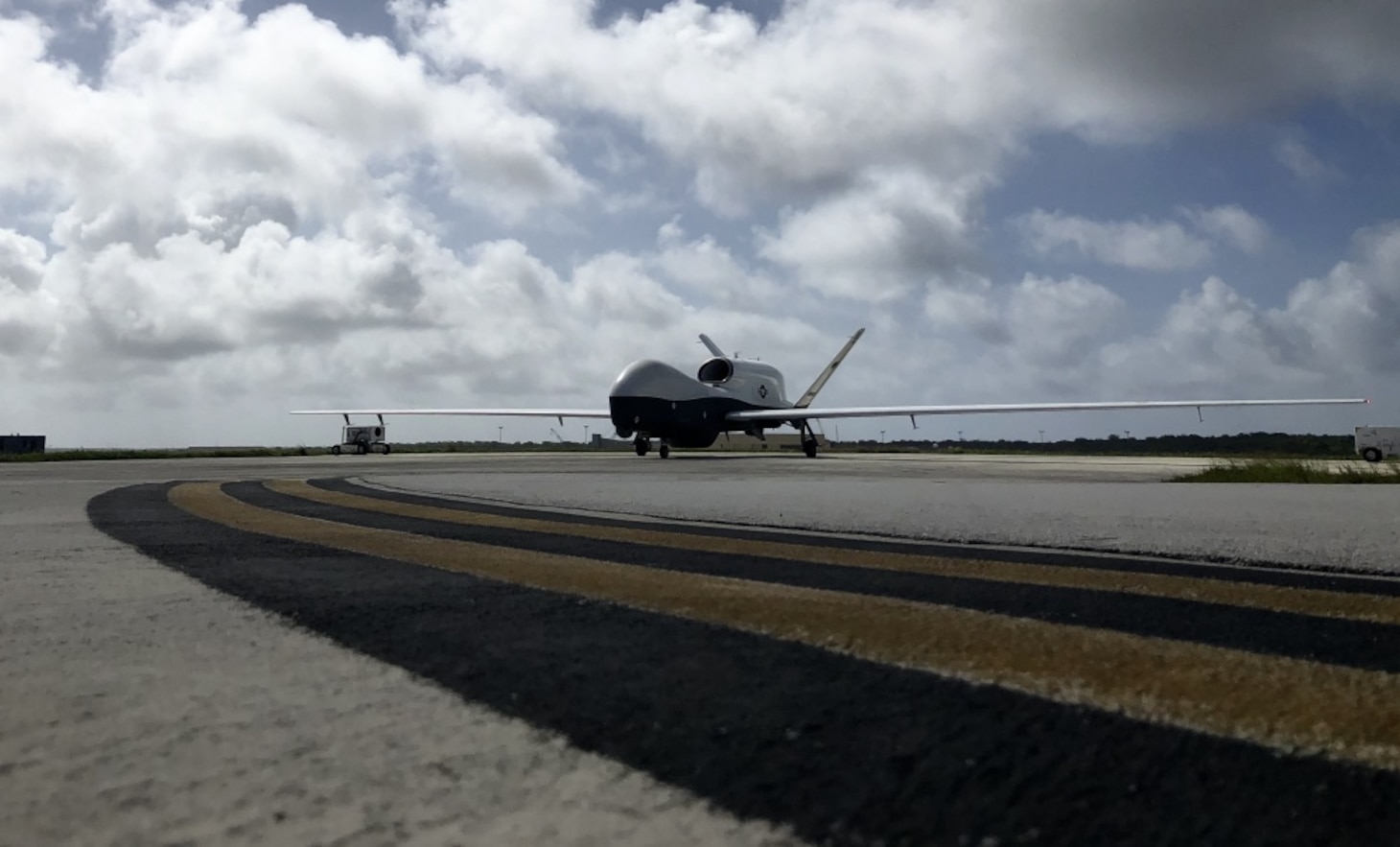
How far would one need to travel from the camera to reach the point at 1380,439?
3697cm

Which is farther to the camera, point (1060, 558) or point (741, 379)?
point (741, 379)

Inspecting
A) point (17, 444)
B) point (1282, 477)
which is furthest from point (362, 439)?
point (1282, 477)

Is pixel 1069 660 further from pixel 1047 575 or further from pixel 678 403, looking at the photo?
pixel 678 403

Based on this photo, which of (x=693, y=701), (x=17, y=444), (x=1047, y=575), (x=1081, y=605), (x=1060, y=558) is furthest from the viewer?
(x=17, y=444)

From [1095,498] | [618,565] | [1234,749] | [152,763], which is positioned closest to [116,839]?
[152,763]

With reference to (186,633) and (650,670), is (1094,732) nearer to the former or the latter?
(650,670)

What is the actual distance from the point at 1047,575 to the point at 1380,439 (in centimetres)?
4033

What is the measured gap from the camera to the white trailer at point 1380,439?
3688 cm

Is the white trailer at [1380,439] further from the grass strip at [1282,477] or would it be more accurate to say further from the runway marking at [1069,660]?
the runway marking at [1069,660]

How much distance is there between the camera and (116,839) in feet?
4.77

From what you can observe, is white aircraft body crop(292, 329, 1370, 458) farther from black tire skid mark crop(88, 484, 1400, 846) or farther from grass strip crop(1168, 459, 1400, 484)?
black tire skid mark crop(88, 484, 1400, 846)

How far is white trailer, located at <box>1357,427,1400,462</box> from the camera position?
36875mm

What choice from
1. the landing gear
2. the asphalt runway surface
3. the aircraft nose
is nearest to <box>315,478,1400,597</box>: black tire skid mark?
the asphalt runway surface

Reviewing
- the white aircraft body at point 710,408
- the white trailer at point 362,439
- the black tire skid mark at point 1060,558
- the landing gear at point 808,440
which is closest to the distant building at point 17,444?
the white trailer at point 362,439
